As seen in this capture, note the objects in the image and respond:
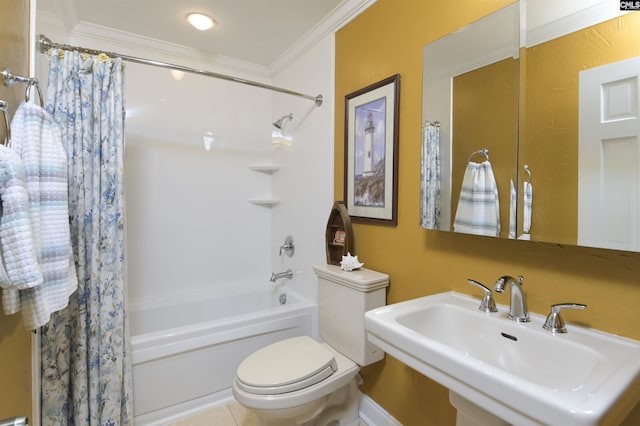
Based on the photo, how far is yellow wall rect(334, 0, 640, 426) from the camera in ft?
3.10

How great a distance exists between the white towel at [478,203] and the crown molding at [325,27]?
118 centimetres

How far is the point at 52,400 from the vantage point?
4.77 feet

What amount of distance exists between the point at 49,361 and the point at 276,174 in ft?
6.57

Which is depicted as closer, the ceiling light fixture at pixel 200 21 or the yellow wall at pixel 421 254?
the yellow wall at pixel 421 254

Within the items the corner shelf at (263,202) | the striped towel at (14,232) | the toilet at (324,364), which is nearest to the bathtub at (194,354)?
the toilet at (324,364)

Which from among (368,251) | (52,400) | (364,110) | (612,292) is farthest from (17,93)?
(612,292)

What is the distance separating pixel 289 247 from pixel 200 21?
5.84 ft

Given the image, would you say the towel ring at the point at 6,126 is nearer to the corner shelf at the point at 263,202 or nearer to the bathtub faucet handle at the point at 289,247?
the bathtub faucet handle at the point at 289,247

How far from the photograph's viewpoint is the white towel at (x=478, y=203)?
1.20 metres

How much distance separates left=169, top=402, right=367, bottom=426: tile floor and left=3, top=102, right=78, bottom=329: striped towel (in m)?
1.18

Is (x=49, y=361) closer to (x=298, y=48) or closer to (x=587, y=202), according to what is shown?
(x=587, y=202)

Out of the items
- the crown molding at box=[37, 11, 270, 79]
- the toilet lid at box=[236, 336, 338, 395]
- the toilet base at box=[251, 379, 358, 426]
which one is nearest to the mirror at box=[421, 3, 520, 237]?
the toilet lid at box=[236, 336, 338, 395]

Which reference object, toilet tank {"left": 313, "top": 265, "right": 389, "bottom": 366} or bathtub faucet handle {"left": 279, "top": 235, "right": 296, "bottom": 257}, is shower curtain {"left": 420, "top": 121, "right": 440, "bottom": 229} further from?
bathtub faucet handle {"left": 279, "top": 235, "right": 296, "bottom": 257}

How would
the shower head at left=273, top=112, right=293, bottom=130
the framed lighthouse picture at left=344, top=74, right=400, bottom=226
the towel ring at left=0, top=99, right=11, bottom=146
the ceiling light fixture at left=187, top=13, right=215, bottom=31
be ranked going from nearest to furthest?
the towel ring at left=0, top=99, right=11, bottom=146 < the framed lighthouse picture at left=344, top=74, right=400, bottom=226 < the ceiling light fixture at left=187, top=13, right=215, bottom=31 < the shower head at left=273, top=112, right=293, bottom=130
